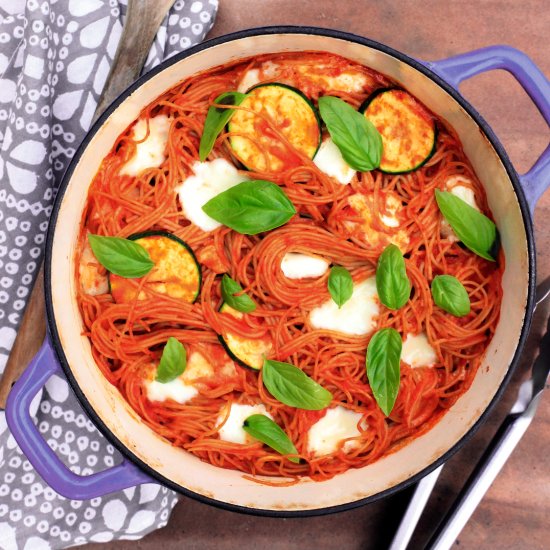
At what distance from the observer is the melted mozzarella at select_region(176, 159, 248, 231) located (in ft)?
5.91

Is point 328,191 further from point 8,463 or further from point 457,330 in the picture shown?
point 8,463

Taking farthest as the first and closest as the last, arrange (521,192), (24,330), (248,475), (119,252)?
(24,330) → (248,475) → (119,252) → (521,192)

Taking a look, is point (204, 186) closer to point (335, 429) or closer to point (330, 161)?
point (330, 161)

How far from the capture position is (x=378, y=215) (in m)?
1.81

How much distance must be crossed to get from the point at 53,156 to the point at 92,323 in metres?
0.59

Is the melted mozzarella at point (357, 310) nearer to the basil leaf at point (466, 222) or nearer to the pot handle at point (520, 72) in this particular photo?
the basil leaf at point (466, 222)

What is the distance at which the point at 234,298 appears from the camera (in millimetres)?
1796

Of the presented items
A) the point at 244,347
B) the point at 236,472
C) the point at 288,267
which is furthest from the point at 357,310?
the point at 236,472

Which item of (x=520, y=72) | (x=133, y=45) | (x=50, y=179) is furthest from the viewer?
(x=50, y=179)

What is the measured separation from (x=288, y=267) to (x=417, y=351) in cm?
42

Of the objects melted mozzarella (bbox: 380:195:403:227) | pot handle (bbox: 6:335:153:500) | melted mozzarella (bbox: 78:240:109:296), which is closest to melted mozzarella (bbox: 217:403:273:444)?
pot handle (bbox: 6:335:153:500)

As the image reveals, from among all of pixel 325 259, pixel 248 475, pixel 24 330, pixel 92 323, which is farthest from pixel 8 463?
pixel 325 259

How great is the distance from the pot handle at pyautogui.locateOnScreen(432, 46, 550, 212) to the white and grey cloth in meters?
0.79

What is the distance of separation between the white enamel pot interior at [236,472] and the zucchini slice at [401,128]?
40mm
